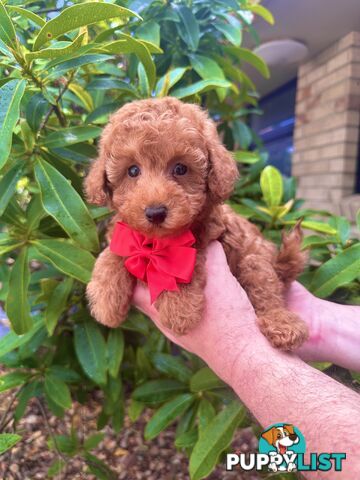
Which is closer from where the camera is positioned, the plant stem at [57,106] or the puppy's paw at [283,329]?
the puppy's paw at [283,329]

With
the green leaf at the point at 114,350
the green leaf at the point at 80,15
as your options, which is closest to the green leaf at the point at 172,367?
the green leaf at the point at 114,350

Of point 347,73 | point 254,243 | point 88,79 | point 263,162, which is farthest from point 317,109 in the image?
point 254,243

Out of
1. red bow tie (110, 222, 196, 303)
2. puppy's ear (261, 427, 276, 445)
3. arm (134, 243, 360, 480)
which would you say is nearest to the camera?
arm (134, 243, 360, 480)

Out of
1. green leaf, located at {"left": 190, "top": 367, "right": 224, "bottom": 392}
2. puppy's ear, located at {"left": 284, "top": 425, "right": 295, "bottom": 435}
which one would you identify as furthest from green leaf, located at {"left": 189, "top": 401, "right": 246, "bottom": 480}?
puppy's ear, located at {"left": 284, "top": 425, "right": 295, "bottom": 435}

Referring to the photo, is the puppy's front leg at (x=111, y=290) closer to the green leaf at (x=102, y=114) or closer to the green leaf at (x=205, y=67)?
the green leaf at (x=102, y=114)

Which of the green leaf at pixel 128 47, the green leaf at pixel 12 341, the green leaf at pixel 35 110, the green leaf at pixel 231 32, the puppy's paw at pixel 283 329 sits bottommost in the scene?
the green leaf at pixel 12 341

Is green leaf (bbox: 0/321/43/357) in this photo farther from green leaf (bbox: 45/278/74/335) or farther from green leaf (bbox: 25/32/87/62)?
green leaf (bbox: 25/32/87/62)

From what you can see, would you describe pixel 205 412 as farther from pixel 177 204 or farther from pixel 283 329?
pixel 177 204

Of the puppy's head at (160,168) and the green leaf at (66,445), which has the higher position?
the puppy's head at (160,168)
